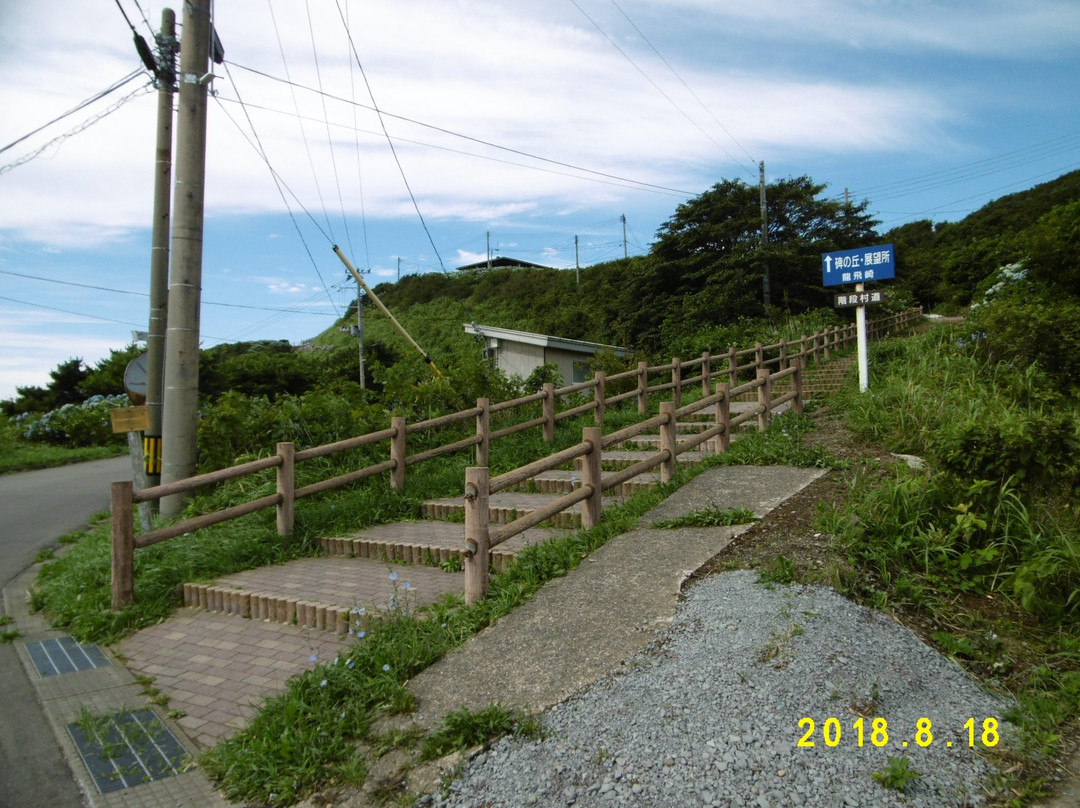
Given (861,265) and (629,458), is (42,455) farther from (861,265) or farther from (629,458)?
(861,265)

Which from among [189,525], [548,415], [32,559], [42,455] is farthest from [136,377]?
[42,455]

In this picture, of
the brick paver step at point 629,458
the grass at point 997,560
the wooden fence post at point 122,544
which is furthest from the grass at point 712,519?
the wooden fence post at point 122,544

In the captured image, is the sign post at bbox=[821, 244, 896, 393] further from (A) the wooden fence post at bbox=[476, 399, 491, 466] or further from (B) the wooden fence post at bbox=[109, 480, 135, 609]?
(B) the wooden fence post at bbox=[109, 480, 135, 609]

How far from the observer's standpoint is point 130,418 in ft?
25.6

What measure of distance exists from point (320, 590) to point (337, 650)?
113cm

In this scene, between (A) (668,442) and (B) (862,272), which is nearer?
(A) (668,442)

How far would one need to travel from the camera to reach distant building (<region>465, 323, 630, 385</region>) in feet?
81.3

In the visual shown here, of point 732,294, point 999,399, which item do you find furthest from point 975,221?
point 999,399

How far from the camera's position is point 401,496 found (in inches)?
349

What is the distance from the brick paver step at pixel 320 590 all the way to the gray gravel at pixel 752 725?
79.6 inches

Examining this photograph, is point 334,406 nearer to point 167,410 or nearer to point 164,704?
point 167,410

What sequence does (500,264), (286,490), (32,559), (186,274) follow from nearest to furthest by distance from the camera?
(286,490), (186,274), (32,559), (500,264)

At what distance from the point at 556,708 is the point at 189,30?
8.60m

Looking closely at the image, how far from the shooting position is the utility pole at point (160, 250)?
9.14m
